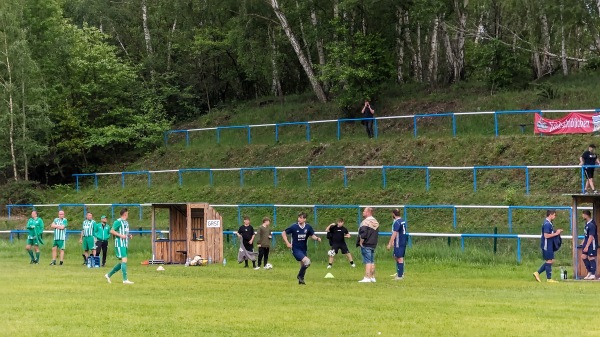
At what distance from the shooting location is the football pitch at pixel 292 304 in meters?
17.8

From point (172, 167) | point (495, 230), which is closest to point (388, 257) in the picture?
point (495, 230)

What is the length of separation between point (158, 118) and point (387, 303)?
47452 mm

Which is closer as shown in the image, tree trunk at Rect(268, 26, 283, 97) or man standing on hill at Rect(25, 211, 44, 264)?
man standing on hill at Rect(25, 211, 44, 264)

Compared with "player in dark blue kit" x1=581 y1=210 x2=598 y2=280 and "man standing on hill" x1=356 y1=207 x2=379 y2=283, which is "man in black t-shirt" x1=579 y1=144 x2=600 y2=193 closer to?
"player in dark blue kit" x1=581 y1=210 x2=598 y2=280

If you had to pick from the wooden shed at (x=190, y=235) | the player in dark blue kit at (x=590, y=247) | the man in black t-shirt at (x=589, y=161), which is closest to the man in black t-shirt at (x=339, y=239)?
the wooden shed at (x=190, y=235)

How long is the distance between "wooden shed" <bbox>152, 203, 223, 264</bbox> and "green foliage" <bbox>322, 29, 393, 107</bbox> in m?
19.5

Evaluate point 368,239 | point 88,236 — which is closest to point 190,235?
point 88,236

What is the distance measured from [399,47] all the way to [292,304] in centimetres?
4270

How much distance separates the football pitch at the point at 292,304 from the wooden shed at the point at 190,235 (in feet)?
12.5

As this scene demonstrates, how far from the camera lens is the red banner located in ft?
146

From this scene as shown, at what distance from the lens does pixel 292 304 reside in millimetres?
21422

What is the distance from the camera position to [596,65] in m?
53.2

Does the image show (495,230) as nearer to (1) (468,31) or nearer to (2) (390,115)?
(1) (468,31)

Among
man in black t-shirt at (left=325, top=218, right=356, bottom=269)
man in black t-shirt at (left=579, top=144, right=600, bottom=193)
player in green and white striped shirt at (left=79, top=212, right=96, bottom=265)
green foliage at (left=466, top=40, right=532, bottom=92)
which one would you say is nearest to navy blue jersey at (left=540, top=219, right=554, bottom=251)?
man in black t-shirt at (left=325, top=218, right=356, bottom=269)
